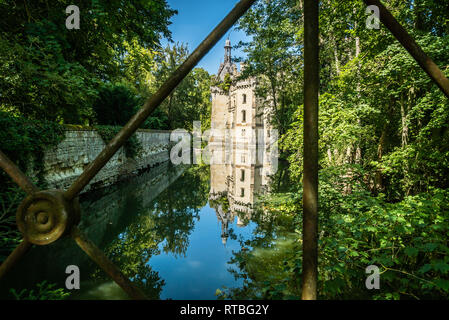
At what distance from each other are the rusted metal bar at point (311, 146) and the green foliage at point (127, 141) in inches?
387

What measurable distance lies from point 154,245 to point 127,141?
774 cm

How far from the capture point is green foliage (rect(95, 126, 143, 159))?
30.2 ft

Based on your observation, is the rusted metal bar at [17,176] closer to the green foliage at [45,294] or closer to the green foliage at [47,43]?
the green foliage at [45,294]

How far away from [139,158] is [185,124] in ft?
53.2

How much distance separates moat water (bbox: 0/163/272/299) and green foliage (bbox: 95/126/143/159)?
92.5 inches

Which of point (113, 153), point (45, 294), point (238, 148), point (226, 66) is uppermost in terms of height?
point (226, 66)

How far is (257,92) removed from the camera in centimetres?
1535

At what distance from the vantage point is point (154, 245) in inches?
190

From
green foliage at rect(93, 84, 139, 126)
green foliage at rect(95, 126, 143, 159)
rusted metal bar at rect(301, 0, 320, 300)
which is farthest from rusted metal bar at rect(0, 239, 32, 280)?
green foliage at rect(93, 84, 139, 126)

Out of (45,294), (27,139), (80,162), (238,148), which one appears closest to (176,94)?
(238,148)

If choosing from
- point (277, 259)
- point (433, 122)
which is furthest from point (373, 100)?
point (277, 259)

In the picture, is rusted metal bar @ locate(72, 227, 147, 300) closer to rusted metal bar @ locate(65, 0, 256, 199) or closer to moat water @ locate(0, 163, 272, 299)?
rusted metal bar @ locate(65, 0, 256, 199)

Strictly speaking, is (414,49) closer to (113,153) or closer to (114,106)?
(113,153)
